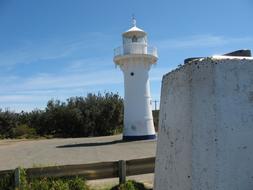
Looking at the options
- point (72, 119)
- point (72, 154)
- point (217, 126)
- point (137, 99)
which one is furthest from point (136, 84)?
point (217, 126)

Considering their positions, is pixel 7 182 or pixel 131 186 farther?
pixel 131 186

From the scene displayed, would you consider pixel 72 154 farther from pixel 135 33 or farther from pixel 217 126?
pixel 217 126

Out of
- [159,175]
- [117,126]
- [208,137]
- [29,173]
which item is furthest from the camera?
[117,126]

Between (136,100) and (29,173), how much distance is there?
2561cm

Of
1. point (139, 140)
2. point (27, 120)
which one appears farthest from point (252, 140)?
point (27, 120)

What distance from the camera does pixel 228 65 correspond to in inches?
94.7

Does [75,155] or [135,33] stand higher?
[135,33]

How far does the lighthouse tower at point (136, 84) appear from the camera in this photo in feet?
110

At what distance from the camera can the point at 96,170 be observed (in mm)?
8586

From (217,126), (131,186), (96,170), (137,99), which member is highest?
(137,99)

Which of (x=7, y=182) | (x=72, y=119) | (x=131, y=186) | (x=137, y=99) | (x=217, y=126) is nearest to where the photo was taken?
(x=217, y=126)

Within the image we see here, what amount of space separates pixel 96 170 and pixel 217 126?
255 inches

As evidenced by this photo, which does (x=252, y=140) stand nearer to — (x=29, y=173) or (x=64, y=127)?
(x=29, y=173)

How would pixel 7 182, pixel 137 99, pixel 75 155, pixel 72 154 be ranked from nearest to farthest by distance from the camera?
pixel 7 182
pixel 75 155
pixel 72 154
pixel 137 99
